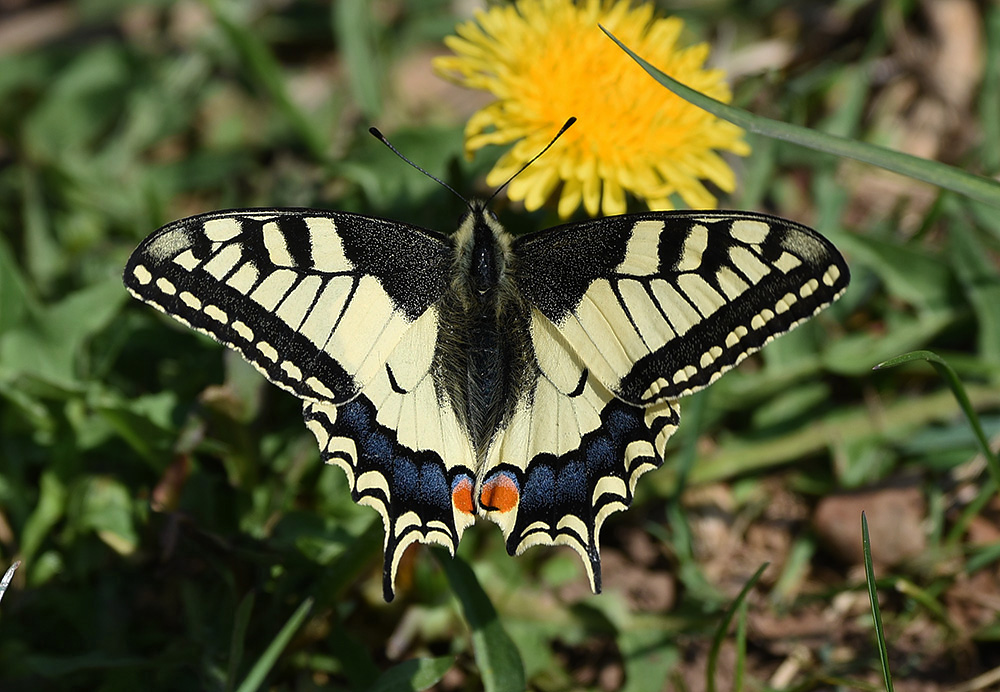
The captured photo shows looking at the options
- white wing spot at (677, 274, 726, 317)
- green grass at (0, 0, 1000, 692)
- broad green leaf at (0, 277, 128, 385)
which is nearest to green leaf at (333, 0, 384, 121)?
green grass at (0, 0, 1000, 692)

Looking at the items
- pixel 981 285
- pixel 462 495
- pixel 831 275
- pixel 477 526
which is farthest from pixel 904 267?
pixel 462 495

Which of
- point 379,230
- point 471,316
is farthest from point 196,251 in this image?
point 471,316

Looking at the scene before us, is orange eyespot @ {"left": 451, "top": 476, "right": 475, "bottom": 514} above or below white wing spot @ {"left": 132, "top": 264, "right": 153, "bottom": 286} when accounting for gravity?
below

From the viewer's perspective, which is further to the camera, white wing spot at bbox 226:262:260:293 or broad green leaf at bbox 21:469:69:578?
broad green leaf at bbox 21:469:69:578

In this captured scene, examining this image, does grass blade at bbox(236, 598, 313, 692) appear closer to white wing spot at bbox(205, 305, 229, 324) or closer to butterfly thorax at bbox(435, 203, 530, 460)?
butterfly thorax at bbox(435, 203, 530, 460)

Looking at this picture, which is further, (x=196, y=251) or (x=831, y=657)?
(x=831, y=657)

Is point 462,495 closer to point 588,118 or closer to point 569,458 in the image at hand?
point 569,458

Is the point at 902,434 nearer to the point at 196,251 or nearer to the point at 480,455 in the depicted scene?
the point at 480,455
